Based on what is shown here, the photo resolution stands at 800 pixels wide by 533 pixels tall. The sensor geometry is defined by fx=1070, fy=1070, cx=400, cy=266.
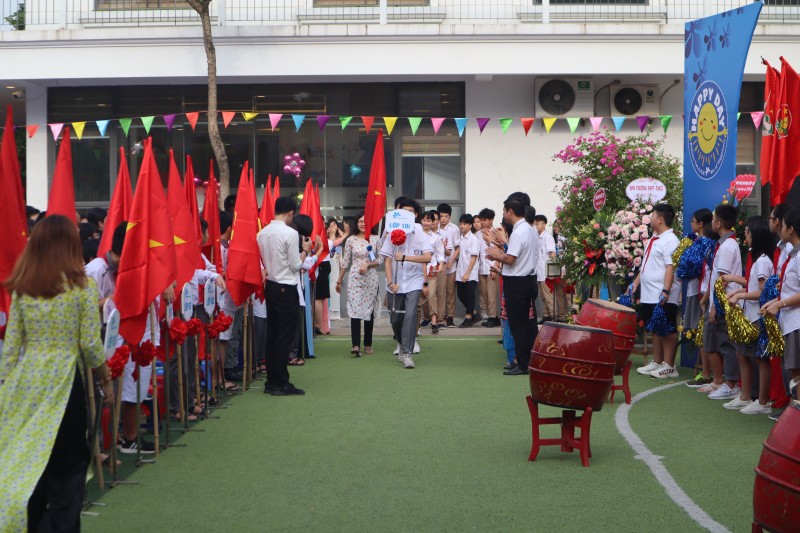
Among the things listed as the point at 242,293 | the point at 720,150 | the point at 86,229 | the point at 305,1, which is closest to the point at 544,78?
the point at 305,1

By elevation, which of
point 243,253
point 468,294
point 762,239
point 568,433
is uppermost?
point 762,239

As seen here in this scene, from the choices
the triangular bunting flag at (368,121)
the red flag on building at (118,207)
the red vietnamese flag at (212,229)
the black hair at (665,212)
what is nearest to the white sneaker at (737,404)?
the black hair at (665,212)

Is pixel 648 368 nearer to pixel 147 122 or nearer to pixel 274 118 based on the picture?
pixel 274 118

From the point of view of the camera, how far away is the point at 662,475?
7.32m

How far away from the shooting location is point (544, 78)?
21.0m

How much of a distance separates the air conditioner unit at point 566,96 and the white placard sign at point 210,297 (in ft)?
40.3

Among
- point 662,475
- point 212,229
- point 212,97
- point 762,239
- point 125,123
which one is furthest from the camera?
point 125,123

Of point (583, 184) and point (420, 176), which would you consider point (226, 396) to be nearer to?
point (583, 184)

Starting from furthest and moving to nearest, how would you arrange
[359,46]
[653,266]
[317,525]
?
[359,46] < [653,266] < [317,525]

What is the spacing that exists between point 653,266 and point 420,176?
32.4 ft

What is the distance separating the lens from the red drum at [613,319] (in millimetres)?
9547

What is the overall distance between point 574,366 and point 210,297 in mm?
3838

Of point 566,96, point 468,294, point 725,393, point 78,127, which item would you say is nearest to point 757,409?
point 725,393

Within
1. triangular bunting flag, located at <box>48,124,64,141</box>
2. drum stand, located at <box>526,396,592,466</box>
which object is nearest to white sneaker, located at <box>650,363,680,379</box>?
drum stand, located at <box>526,396,592,466</box>
